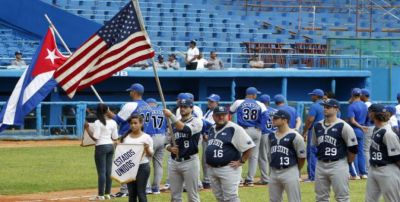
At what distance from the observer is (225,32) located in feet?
130

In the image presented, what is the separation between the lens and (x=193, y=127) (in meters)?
14.4

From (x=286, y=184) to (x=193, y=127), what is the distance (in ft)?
5.84

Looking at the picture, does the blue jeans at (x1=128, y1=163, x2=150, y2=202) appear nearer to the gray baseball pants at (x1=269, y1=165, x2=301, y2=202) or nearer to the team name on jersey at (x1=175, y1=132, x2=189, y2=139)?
the team name on jersey at (x1=175, y1=132, x2=189, y2=139)

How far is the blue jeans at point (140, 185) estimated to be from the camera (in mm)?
13914

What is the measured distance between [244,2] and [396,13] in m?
7.74

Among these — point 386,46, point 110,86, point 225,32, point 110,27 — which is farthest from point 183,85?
point 110,27

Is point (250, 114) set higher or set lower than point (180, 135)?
higher

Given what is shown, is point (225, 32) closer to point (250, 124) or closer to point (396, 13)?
point (396, 13)

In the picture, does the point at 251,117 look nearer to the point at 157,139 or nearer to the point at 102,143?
the point at 157,139

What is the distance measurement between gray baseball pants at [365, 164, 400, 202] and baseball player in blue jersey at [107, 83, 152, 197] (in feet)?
15.2

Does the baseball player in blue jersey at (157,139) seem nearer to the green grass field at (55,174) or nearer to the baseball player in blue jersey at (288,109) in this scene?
the green grass field at (55,174)

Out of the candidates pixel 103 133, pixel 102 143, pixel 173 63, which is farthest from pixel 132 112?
pixel 173 63

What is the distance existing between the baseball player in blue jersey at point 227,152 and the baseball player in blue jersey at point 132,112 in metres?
3.13

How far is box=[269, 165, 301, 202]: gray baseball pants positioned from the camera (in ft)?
43.6
